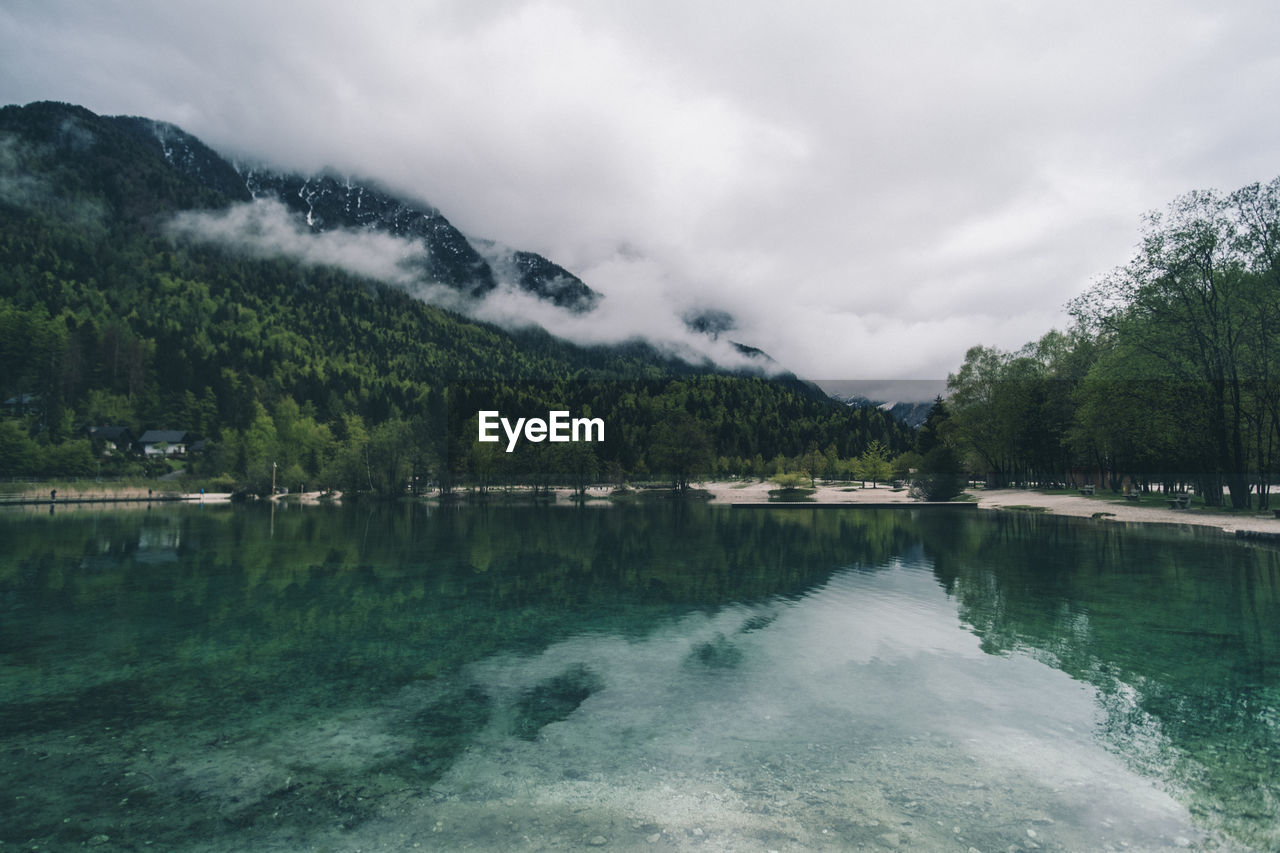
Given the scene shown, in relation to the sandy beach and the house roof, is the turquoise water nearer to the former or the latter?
the sandy beach

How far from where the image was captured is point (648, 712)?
11.9 meters

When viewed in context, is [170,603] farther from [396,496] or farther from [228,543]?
[396,496]

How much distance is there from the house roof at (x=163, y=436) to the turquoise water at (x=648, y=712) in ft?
511

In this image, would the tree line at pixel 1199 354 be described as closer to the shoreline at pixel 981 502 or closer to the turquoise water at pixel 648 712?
the shoreline at pixel 981 502

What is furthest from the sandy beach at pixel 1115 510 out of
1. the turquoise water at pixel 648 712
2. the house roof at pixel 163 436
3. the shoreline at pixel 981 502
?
the house roof at pixel 163 436

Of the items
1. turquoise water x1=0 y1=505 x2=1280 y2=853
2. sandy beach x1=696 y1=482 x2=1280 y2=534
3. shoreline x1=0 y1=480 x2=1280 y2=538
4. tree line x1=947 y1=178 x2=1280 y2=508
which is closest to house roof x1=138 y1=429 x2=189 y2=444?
shoreline x1=0 y1=480 x2=1280 y2=538

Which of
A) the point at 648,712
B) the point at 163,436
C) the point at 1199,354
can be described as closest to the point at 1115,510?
the point at 1199,354

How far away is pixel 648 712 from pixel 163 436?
184m

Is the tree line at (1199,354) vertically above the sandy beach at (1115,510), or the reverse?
the tree line at (1199,354)

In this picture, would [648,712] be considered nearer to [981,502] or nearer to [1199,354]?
[1199,354]

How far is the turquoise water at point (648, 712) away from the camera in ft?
25.9

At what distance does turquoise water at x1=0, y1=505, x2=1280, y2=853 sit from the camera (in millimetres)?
7902

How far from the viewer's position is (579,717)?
11.6m

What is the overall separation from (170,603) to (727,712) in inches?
857
